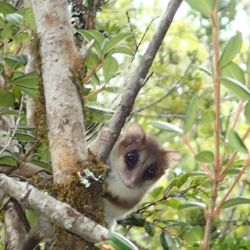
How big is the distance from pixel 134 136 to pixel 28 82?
46.1 inches

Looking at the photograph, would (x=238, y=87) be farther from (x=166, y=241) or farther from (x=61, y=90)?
(x=166, y=241)

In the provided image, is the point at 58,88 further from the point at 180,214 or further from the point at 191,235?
the point at 180,214

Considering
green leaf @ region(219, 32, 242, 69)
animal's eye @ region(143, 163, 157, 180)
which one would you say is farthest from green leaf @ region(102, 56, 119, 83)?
animal's eye @ region(143, 163, 157, 180)

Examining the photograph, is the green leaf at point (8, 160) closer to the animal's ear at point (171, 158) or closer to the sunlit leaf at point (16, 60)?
the sunlit leaf at point (16, 60)

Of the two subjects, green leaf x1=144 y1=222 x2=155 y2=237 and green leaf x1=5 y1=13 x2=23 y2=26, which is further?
green leaf x1=144 y1=222 x2=155 y2=237

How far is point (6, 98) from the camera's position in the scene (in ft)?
7.18

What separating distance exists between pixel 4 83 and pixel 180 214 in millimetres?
1625

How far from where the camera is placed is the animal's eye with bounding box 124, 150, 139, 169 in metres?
3.16

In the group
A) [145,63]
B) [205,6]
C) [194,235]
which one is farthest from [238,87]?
[194,235]

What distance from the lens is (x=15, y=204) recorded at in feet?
7.14

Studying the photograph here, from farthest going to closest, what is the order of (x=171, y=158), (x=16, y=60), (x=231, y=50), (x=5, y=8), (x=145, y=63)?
(x=171, y=158) < (x=5, y=8) < (x=16, y=60) < (x=145, y=63) < (x=231, y=50)

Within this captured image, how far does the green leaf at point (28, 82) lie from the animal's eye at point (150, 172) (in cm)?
116

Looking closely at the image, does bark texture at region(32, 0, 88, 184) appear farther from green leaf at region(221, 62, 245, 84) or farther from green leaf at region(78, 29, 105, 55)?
green leaf at region(221, 62, 245, 84)

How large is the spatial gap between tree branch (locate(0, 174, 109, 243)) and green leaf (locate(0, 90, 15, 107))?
56 cm
